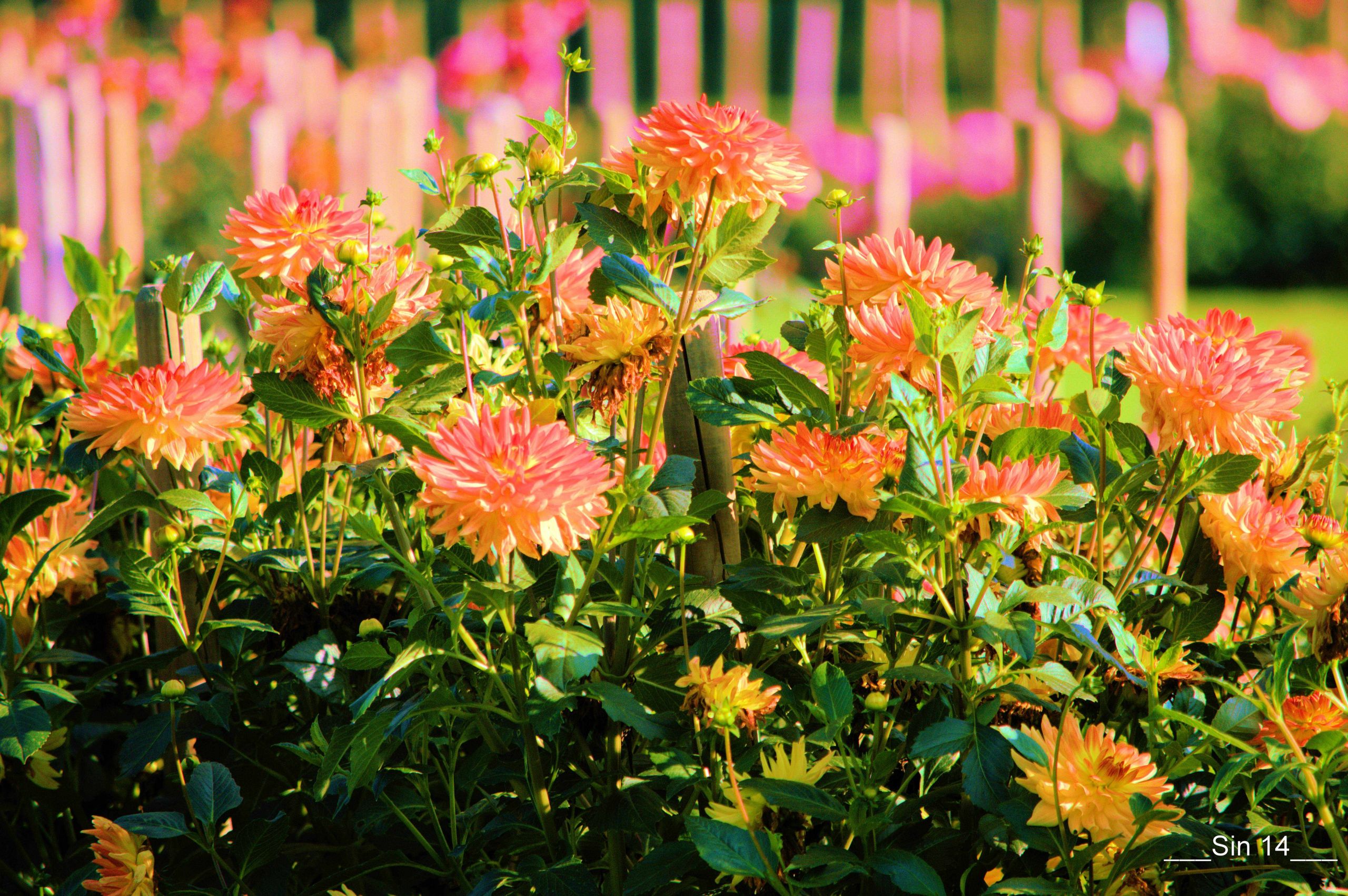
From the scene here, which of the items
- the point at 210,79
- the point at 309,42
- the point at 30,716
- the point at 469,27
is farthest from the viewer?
the point at 469,27

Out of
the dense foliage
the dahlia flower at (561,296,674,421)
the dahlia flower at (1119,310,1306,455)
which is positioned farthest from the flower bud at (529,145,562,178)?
the dahlia flower at (1119,310,1306,455)

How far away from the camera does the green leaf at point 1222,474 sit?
0.94m

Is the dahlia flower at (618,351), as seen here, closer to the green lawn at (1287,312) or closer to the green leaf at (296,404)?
the green leaf at (296,404)

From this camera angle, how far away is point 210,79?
565 cm

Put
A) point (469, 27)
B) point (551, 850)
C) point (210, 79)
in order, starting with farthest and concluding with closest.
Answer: point (469, 27), point (210, 79), point (551, 850)

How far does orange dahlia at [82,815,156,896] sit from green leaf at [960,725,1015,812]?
2.26 ft

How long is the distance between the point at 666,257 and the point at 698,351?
100 millimetres

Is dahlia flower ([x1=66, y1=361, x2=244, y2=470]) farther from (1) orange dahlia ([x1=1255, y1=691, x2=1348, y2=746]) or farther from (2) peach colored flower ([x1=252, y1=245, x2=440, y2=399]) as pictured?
(1) orange dahlia ([x1=1255, y1=691, x2=1348, y2=746])

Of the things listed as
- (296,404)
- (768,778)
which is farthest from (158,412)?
(768,778)

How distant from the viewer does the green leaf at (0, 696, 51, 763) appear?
105 centimetres

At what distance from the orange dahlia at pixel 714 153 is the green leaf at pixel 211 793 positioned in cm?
62

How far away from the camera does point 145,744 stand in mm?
1130

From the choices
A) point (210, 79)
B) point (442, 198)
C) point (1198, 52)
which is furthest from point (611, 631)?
point (1198, 52)

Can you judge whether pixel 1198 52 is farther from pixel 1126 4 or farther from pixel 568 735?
pixel 568 735
